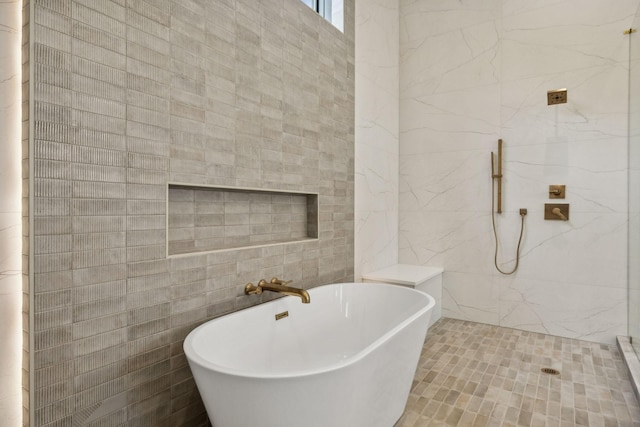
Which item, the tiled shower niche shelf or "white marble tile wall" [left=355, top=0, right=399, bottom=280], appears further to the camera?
"white marble tile wall" [left=355, top=0, right=399, bottom=280]

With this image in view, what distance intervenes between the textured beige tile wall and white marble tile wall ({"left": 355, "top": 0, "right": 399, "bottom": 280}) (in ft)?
3.10

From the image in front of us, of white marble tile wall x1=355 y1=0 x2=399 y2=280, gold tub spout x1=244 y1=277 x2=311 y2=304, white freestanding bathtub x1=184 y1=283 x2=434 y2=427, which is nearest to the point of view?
white freestanding bathtub x1=184 y1=283 x2=434 y2=427

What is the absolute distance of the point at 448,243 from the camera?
11.3 ft

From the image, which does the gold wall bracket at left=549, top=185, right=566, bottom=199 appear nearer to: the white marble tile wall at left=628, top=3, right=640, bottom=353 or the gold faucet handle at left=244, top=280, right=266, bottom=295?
the white marble tile wall at left=628, top=3, right=640, bottom=353

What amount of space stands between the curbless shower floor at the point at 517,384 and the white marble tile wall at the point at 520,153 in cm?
38

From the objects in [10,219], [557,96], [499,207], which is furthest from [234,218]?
[557,96]

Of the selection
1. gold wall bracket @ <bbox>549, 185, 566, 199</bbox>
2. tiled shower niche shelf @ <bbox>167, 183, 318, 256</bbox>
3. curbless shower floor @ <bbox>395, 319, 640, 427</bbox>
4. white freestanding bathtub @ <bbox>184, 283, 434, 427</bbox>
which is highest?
gold wall bracket @ <bbox>549, 185, 566, 199</bbox>

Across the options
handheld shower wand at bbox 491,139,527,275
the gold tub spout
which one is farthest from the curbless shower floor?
the gold tub spout

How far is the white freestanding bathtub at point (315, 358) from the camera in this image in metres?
1.15

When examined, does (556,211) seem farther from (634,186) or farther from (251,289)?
(251,289)

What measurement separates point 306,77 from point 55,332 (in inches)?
75.9

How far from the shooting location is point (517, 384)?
2.17 m

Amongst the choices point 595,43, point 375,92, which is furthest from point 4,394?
point 595,43

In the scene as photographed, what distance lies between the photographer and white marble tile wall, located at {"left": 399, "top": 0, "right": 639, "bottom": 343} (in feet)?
9.02
